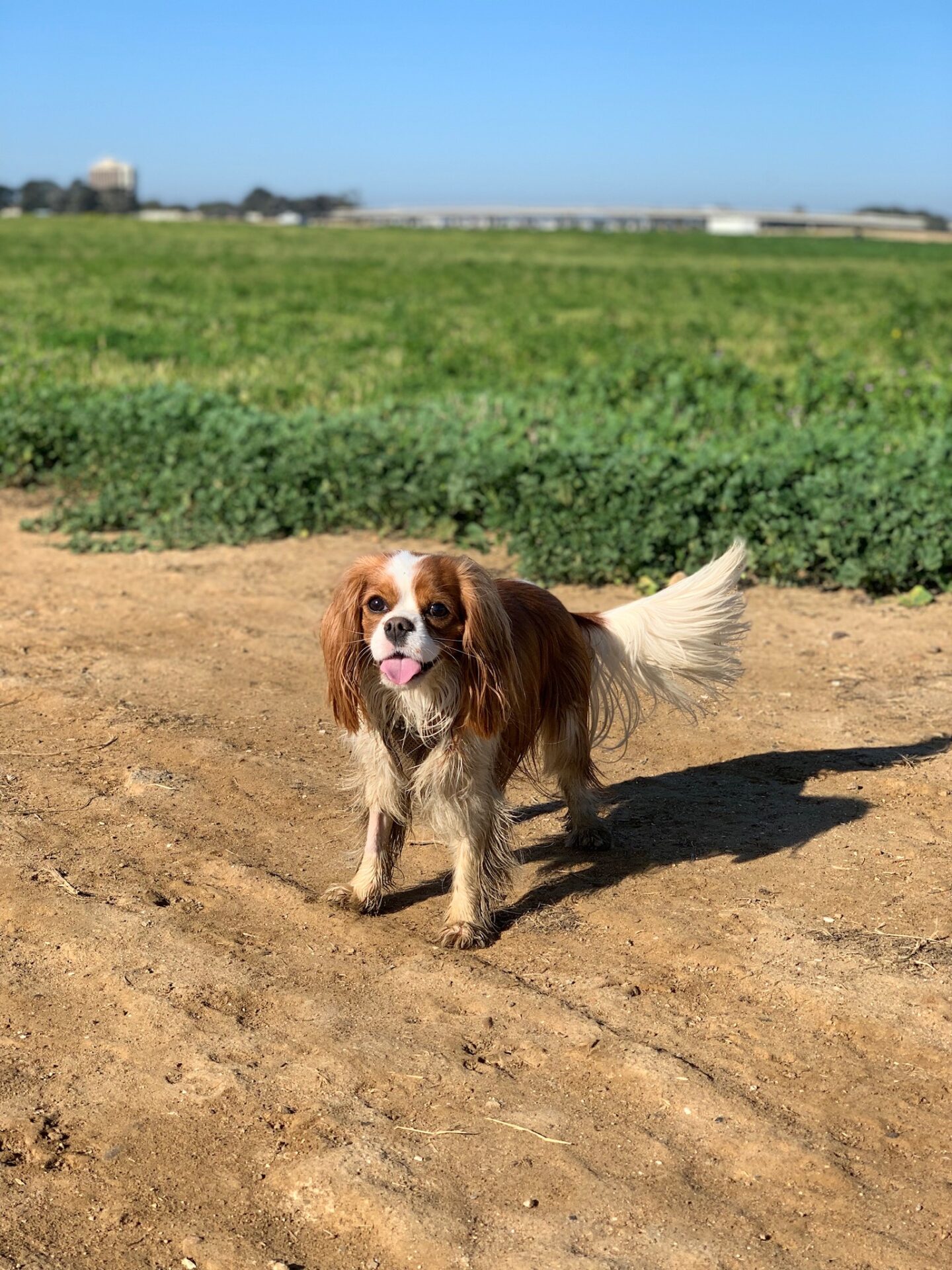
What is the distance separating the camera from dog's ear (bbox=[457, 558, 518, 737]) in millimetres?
3908

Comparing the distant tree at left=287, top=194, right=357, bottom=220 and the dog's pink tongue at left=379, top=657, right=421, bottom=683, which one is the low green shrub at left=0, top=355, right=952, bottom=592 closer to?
the dog's pink tongue at left=379, top=657, right=421, bottom=683

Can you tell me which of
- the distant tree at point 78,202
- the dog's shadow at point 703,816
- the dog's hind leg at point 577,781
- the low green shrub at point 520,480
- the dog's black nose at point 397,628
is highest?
the distant tree at point 78,202

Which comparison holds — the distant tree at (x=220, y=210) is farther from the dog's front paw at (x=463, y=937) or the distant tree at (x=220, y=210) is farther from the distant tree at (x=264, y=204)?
the dog's front paw at (x=463, y=937)

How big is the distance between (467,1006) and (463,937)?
386 millimetres

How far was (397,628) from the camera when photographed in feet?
12.3

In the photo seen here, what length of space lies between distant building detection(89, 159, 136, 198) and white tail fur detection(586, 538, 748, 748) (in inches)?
5378

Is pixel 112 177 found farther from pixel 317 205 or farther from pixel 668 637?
pixel 668 637

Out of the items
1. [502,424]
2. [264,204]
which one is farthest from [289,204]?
[502,424]

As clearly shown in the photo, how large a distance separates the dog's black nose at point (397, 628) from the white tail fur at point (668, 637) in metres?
1.26

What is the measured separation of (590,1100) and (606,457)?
550cm

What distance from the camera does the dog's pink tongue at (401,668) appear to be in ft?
12.4

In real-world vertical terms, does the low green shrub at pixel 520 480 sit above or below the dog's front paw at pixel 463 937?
above

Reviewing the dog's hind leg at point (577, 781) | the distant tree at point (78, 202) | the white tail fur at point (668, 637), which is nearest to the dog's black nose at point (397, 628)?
the dog's hind leg at point (577, 781)

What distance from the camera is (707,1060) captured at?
11.9 feet
